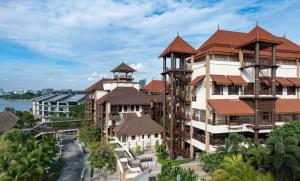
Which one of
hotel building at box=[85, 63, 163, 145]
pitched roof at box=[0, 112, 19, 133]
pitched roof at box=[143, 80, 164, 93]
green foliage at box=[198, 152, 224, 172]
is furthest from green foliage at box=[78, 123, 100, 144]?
green foliage at box=[198, 152, 224, 172]

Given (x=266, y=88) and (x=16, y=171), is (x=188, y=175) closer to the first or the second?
(x=16, y=171)

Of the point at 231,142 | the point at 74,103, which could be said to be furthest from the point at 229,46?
the point at 74,103

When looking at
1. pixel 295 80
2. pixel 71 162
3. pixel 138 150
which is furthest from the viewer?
pixel 71 162

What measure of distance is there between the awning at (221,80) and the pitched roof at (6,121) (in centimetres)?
3078

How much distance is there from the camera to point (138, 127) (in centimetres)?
3966

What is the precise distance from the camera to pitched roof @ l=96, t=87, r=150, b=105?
44356mm

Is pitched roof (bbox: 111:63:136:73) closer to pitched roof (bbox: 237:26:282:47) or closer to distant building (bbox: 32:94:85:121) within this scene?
pitched roof (bbox: 237:26:282:47)

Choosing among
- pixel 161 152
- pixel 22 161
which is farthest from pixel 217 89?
pixel 22 161

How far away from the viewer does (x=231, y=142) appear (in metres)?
24.3

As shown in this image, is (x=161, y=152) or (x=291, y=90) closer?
(x=161, y=152)

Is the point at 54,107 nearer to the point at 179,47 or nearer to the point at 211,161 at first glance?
the point at 179,47

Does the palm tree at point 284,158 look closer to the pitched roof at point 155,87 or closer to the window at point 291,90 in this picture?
the window at point 291,90

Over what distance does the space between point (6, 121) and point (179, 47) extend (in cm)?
2896

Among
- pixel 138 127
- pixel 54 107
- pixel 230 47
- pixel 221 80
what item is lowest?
pixel 138 127
